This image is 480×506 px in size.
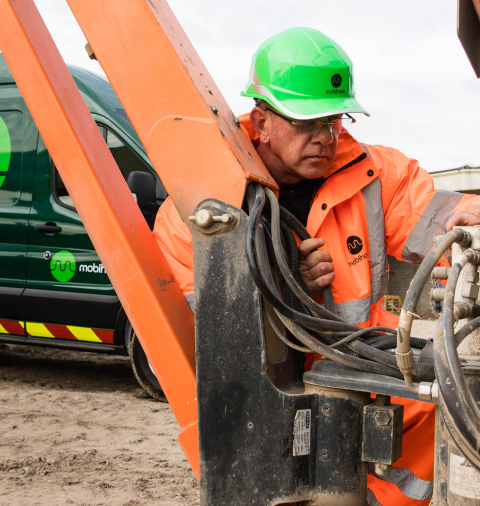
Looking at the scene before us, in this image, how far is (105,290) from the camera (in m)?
4.26

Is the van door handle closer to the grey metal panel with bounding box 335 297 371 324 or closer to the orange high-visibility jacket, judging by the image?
the orange high-visibility jacket

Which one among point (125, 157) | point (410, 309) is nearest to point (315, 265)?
point (410, 309)

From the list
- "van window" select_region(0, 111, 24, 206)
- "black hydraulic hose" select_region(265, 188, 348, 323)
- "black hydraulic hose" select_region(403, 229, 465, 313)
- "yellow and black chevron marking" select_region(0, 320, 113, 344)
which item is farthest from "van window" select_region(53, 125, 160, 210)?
"black hydraulic hose" select_region(403, 229, 465, 313)

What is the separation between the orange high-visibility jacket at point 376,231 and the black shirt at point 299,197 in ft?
0.34

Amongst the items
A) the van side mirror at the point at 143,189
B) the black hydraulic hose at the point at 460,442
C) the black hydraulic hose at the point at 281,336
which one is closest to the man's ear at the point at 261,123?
the black hydraulic hose at the point at 281,336

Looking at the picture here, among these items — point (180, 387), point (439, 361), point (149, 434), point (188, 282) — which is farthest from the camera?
point (149, 434)

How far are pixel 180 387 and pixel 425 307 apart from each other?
53.9ft

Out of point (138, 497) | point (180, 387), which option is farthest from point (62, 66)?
point (138, 497)

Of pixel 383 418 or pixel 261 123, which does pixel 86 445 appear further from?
pixel 383 418

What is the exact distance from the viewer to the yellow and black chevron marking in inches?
170

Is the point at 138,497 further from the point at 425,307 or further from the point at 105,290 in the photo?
the point at 425,307

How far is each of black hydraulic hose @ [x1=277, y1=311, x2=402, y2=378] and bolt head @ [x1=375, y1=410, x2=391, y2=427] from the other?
8 cm

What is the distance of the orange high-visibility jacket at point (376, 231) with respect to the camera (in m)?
1.77

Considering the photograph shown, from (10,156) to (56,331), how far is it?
1.46 meters
